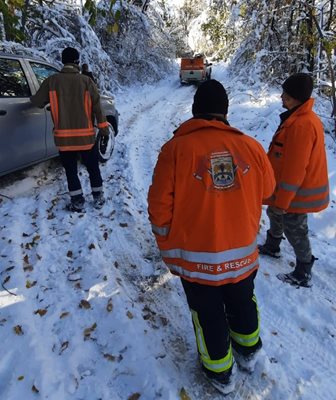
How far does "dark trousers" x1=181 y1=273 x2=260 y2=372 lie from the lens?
7.45 ft

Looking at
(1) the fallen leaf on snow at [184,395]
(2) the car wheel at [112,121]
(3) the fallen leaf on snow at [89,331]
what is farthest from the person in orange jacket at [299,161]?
(2) the car wheel at [112,121]

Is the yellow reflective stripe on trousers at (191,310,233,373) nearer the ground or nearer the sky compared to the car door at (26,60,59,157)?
nearer the ground

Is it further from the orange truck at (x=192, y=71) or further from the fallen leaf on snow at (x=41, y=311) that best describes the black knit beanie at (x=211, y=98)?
the orange truck at (x=192, y=71)

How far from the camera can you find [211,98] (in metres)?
2.07

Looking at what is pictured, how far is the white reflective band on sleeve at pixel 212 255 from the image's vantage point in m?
2.15

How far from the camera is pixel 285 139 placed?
3148 mm

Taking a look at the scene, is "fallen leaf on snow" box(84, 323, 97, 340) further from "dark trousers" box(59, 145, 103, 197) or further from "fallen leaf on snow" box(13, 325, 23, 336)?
"dark trousers" box(59, 145, 103, 197)

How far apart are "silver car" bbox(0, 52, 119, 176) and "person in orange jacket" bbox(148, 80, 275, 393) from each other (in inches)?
122

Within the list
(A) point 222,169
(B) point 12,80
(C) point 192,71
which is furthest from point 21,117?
(C) point 192,71

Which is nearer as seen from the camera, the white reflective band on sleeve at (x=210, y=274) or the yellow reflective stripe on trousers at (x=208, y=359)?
the white reflective band on sleeve at (x=210, y=274)

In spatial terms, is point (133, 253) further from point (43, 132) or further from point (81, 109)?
point (43, 132)

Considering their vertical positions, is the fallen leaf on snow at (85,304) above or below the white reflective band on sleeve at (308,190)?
below

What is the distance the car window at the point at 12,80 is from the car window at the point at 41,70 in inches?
10.9

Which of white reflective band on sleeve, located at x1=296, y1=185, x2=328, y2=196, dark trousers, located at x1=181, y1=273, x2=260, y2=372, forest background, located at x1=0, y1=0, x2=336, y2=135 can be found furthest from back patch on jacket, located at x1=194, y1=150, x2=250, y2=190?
forest background, located at x1=0, y1=0, x2=336, y2=135
